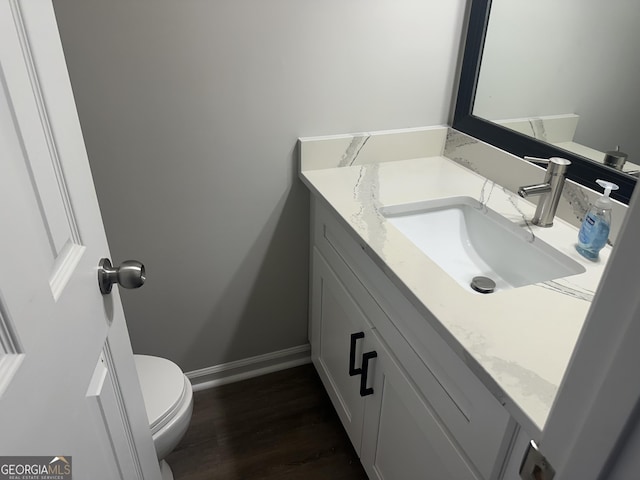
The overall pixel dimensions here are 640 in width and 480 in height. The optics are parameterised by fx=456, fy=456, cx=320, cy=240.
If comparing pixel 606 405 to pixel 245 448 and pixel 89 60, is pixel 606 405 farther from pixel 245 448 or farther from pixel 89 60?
pixel 245 448

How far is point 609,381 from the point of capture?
344mm

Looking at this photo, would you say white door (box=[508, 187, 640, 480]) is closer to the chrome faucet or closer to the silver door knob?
the silver door knob

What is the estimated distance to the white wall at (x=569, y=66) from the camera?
41.8 inches

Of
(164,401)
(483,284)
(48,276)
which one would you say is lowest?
(164,401)

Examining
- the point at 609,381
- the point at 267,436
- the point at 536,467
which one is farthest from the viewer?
the point at 267,436

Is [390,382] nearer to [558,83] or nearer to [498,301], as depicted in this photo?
[498,301]

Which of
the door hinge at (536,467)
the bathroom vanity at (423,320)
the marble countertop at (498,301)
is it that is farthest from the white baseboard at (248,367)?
the door hinge at (536,467)

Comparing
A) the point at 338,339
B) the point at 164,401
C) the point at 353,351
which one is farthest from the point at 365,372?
the point at 164,401

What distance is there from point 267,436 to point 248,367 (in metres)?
0.30

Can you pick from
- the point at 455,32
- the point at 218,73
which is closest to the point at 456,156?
the point at 455,32

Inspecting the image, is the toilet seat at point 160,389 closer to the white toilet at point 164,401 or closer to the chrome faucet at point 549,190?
the white toilet at point 164,401

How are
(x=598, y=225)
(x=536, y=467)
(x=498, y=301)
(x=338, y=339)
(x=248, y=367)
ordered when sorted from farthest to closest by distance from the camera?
(x=248, y=367) → (x=338, y=339) → (x=598, y=225) → (x=498, y=301) → (x=536, y=467)

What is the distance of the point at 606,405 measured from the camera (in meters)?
0.35

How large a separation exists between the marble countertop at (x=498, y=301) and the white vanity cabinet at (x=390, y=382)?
2.2 inches
